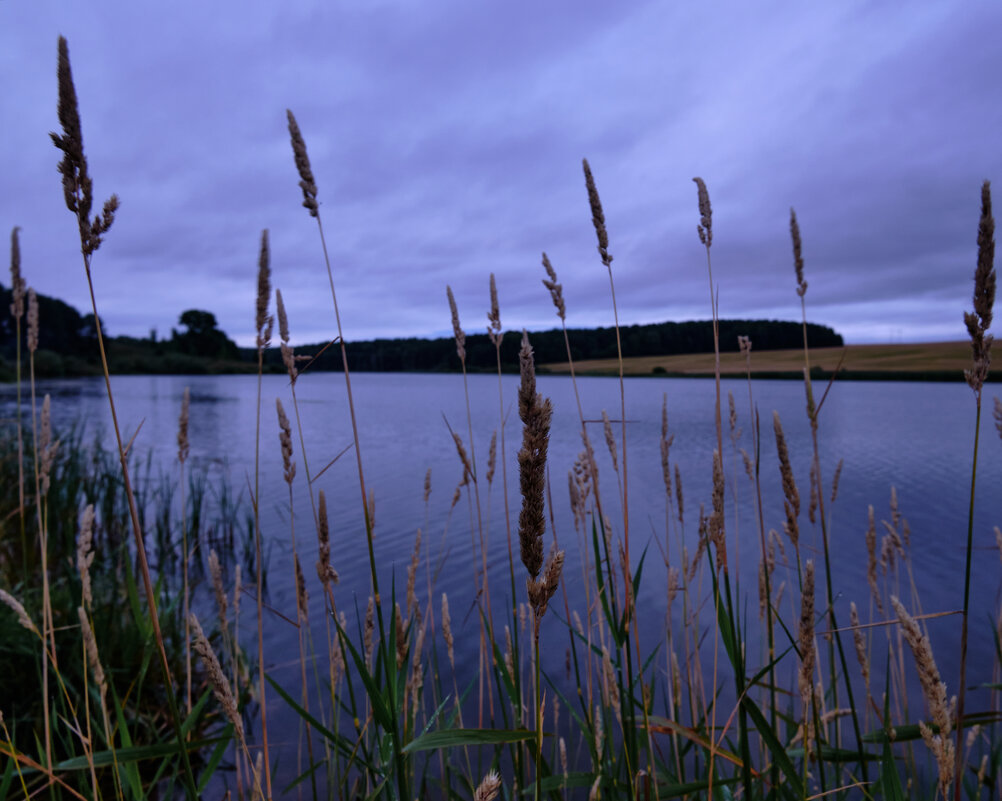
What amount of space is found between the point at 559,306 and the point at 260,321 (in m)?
1.16

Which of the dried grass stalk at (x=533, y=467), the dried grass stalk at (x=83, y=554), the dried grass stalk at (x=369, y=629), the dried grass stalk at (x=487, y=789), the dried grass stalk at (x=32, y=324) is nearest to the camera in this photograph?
the dried grass stalk at (x=533, y=467)

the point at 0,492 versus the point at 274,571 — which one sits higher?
the point at 0,492

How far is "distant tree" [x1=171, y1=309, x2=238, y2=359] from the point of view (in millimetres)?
63250

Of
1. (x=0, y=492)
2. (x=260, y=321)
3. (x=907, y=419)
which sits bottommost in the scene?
(x=907, y=419)

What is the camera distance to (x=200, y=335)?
6581 cm

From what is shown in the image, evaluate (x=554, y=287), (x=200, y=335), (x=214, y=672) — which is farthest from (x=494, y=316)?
(x=200, y=335)

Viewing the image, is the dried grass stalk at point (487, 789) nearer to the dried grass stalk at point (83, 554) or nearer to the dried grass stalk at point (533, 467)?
the dried grass stalk at point (533, 467)

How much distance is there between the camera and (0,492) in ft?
25.0

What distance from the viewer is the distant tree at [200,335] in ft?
208

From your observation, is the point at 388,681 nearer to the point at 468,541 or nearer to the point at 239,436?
the point at 468,541

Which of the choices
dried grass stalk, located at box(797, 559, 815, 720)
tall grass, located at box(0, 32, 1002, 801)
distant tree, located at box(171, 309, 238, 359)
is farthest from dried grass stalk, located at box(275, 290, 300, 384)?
distant tree, located at box(171, 309, 238, 359)

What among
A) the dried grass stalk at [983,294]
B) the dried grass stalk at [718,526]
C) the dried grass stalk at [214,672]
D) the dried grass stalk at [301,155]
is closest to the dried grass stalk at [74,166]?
the dried grass stalk at [301,155]

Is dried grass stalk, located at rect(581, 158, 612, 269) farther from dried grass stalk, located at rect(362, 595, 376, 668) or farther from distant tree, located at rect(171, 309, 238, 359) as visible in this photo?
distant tree, located at rect(171, 309, 238, 359)

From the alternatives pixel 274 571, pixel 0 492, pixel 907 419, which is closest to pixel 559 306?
pixel 274 571
